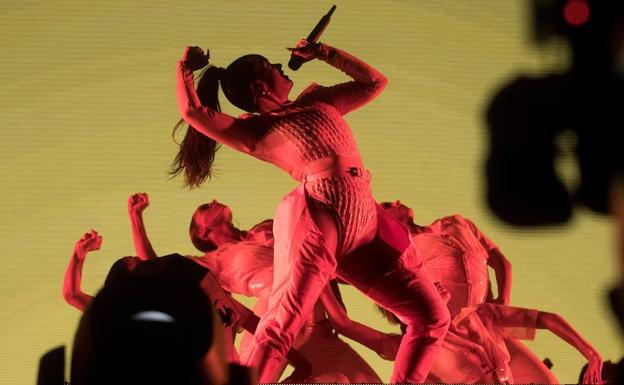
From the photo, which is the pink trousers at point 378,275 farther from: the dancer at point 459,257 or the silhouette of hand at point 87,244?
the silhouette of hand at point 87,244

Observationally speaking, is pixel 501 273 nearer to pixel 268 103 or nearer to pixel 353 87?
pixel 353 87

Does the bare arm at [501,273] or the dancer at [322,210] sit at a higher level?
the dancer at [322,210]

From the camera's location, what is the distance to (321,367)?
2.47m

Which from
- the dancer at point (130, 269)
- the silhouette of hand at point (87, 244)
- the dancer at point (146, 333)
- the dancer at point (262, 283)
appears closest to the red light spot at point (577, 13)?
the dancer at point (262, 283)

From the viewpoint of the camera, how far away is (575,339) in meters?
2.59

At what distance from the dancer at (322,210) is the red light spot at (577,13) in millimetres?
1057

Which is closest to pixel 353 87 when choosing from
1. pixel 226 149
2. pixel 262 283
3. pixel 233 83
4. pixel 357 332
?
pixel 233 83

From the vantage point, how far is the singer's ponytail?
2.45m

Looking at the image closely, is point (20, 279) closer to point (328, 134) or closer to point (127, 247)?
point (127, 247)

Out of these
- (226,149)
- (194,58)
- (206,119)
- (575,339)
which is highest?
(194,58)

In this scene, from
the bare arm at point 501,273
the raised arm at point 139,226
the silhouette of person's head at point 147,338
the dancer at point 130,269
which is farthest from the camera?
the bare arm at point 501,273

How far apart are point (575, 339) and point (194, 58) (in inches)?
62.2

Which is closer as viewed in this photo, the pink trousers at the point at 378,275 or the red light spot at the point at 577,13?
the pink trousers at the point at 378,275

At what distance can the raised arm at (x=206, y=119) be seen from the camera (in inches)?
88.7
